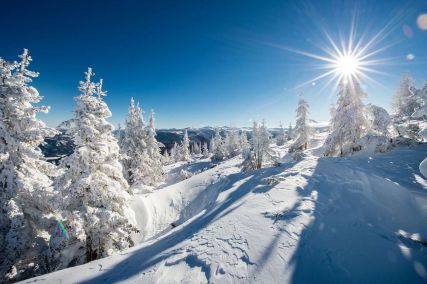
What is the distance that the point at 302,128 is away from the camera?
34625mm

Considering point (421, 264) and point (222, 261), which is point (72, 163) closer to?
point (222, 261)

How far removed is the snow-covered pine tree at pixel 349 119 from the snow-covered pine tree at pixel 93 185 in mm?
21315

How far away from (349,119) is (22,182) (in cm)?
2623

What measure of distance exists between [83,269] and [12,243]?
5.11 meters

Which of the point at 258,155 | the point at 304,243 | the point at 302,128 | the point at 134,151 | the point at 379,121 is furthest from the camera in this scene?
the point at 302,128

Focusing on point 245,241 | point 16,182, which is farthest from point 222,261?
point 16,182

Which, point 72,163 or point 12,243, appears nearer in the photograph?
point 12,243

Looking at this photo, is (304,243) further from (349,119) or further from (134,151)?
(134,151)

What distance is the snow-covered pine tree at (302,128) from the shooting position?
34250 millimetres

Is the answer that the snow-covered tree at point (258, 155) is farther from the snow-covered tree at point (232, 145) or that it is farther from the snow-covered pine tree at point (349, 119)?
the snow-covered tree at point (232, 145)

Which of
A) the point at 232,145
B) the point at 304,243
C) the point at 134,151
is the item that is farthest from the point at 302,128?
the point at 232,145

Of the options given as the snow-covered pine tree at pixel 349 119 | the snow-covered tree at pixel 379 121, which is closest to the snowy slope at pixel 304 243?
the snow-covered tree at pixel 379 121

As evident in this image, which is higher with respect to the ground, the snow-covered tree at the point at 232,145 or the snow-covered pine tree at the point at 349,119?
the snow-covered pine tree at the point at 349,119

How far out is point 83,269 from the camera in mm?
7090
